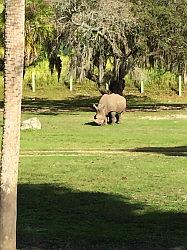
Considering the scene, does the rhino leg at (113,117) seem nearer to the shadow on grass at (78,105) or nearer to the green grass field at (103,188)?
the green grass field at (103,188)

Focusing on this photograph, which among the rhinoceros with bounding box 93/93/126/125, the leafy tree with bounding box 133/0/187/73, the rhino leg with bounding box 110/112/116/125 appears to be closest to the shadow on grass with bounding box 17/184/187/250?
the rhinoceros with bounding box 93/93/126/125

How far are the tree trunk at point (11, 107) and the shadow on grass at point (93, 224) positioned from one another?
2.71 m

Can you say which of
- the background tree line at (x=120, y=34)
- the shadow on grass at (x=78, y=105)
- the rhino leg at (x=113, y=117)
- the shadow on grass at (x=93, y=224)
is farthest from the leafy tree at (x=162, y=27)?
the shadow on grass at (x=93, y=224)

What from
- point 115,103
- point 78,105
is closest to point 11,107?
point 115,103

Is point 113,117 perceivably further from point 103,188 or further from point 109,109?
point 103,188

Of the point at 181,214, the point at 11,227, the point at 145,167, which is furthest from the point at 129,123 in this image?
the point at 11,227

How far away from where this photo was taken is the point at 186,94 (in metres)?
53.6

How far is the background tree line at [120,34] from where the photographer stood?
36.8m

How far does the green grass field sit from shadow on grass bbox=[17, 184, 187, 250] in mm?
13

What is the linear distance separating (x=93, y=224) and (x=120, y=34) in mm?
26728

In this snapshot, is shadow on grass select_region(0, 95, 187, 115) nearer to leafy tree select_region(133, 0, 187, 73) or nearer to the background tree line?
the background tree line

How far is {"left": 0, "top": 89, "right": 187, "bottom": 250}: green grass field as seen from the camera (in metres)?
10.4

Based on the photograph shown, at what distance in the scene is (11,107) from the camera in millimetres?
7227

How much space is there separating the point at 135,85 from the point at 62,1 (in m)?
18.2
